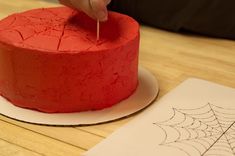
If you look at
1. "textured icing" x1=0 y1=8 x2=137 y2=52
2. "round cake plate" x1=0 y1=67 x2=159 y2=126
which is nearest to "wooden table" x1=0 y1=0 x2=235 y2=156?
"round cake plate" x1=0 y1=67 x2=159 y2=126

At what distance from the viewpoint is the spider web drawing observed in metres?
0.67

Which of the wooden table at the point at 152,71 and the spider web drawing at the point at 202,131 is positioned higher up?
the spider web drawing at the point at 202,131

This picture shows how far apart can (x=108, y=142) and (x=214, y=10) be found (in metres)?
0.59

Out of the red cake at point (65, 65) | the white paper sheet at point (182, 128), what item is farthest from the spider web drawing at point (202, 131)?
the red cake at point (65, 65)

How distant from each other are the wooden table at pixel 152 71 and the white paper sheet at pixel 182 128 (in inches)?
1.5

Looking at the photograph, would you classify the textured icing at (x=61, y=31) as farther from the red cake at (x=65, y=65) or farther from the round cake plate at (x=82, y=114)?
the round cake plate at (x=82, y=114)

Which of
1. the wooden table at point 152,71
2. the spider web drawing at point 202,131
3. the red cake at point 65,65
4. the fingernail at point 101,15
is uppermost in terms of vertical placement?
the fingernail at point 101,15

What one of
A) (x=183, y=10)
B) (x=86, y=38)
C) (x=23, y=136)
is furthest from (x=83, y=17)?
(x=183, y=10)

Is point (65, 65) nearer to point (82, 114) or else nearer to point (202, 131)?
point (82, 114)

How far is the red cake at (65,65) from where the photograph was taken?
0.73 m

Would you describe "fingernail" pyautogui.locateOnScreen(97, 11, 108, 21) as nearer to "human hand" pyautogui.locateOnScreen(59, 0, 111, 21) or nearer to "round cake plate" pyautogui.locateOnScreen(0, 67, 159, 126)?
"human hand" pyautogui.locateOnScreen(59, 0, 111, 21)

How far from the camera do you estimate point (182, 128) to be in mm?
722

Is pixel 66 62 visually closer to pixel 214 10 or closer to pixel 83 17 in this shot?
pixel 83 17

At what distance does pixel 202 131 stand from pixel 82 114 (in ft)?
0.66
